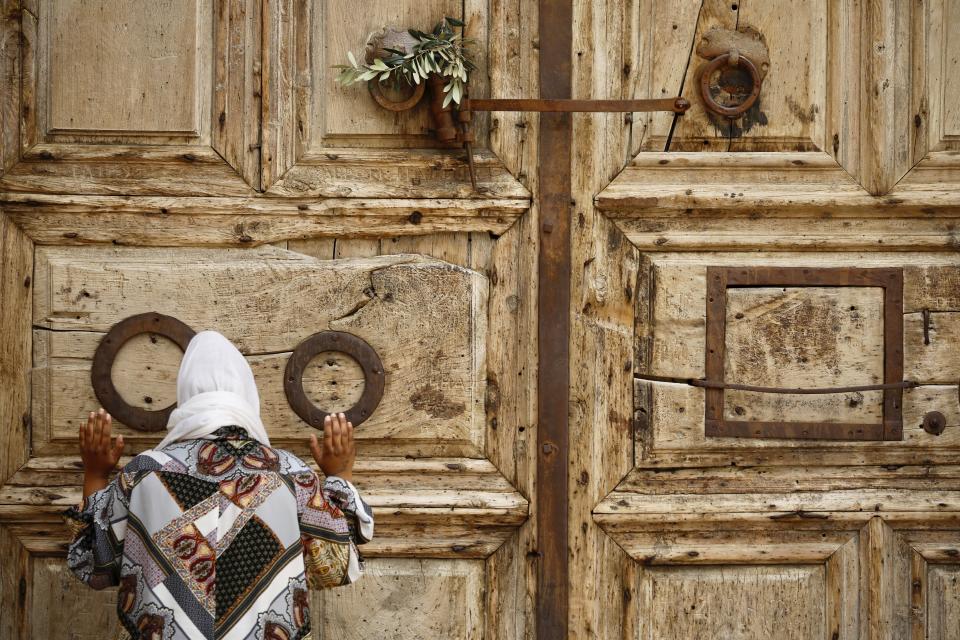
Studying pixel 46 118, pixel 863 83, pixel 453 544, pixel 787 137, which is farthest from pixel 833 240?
pixel 46 118

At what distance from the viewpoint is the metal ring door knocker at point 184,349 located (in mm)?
2354

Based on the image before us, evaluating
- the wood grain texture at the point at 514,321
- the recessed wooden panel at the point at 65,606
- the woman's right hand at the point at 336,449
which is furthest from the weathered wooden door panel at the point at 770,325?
the recessed wooden panel at the point at 65,606

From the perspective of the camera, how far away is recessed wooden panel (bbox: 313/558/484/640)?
2.40 m

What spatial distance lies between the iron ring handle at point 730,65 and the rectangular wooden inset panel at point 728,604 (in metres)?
1.41

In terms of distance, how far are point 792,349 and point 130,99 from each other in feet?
7.08

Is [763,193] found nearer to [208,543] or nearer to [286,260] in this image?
[286,260]

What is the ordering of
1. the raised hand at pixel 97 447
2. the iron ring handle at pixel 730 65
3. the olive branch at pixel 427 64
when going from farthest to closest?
the iron ring handle at pixel 730 65 < the olive branch at pixel 427 64 < the raised hand at pixel 97 447

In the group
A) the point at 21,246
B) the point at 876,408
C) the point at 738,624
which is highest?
the point at 21,246

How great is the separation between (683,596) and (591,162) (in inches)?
53.8

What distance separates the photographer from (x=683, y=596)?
244 cm

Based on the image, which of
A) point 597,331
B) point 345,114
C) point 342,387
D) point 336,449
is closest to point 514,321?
point 597,331

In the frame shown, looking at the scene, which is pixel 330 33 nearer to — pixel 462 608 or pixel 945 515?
pixel 462 608

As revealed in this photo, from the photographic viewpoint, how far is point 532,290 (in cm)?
243

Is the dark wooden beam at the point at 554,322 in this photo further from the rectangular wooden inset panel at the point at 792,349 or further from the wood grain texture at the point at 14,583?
the wood grain texture at the point at 14,583
